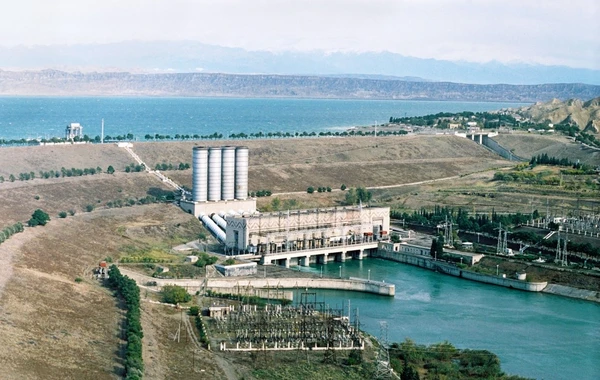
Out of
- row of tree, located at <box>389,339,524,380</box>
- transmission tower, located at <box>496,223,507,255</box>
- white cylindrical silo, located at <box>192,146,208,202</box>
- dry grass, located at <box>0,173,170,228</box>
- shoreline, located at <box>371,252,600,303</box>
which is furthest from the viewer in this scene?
white cylindrical silo, located at <box>192,146,208,202</box>

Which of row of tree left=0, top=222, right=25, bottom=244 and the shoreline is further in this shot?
the shoreline

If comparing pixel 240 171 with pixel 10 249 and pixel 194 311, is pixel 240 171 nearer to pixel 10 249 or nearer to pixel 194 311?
pixel 10 249

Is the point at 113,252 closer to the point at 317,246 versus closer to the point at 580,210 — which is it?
the point at 317,246

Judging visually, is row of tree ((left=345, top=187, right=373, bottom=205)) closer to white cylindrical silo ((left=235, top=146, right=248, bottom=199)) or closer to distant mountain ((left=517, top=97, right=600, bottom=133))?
white cylindrical silo ((left=235, top=146, right=248, bottom=199))

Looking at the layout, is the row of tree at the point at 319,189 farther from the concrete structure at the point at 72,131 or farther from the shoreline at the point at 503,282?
the concrete structure at the point at 72,131

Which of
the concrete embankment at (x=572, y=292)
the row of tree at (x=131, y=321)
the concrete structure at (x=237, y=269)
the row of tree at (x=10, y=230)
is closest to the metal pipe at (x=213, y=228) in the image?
the concrete structure at (x=237, y=269)

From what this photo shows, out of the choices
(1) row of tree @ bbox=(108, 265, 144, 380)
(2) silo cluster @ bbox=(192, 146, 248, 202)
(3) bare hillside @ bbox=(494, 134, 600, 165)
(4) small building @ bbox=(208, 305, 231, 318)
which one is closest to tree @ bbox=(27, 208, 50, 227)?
(1) row of tree @ bbox=(108, 265, 144, 380)

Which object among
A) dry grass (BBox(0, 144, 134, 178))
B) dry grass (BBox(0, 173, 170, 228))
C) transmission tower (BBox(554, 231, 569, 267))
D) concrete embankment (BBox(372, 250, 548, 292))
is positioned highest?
dry grass (BBox(0, 144, 134, 178))
